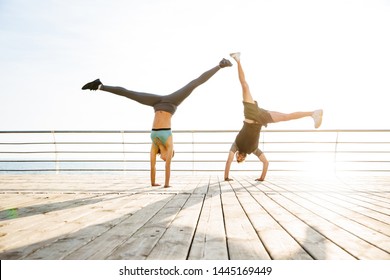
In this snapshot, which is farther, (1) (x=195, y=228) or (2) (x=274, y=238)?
(1) (x=195, y=228)

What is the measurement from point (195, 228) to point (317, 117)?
3.70m

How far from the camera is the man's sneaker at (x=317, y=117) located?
4648 mm

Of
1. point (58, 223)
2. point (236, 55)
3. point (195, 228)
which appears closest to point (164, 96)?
point (236, 55)

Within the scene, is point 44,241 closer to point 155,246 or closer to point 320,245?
point 155,246

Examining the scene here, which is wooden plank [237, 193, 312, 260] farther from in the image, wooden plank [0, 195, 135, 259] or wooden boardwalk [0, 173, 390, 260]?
wooden plank [0, 195, 135, 259]

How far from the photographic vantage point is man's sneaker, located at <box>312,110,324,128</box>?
4.65 m

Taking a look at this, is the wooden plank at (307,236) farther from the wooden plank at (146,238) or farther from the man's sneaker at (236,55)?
the man's sneaker at (236,55)

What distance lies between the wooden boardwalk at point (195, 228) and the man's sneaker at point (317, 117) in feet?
5.87

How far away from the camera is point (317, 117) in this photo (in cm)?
469

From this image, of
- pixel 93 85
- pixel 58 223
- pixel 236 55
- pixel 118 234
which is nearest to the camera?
pixel 118 234

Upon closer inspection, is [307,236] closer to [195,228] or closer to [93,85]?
[195,228]

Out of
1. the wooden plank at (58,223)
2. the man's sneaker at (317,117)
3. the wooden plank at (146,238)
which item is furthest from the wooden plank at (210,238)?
the man's sneaker at (317,117)

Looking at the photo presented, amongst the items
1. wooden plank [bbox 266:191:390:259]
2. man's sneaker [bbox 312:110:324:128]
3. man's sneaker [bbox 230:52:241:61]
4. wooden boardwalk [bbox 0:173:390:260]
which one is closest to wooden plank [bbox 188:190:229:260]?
wooden boardwalk [bbox 0:173:390:260]

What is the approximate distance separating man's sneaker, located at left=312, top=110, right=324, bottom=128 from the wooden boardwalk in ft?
5.87
